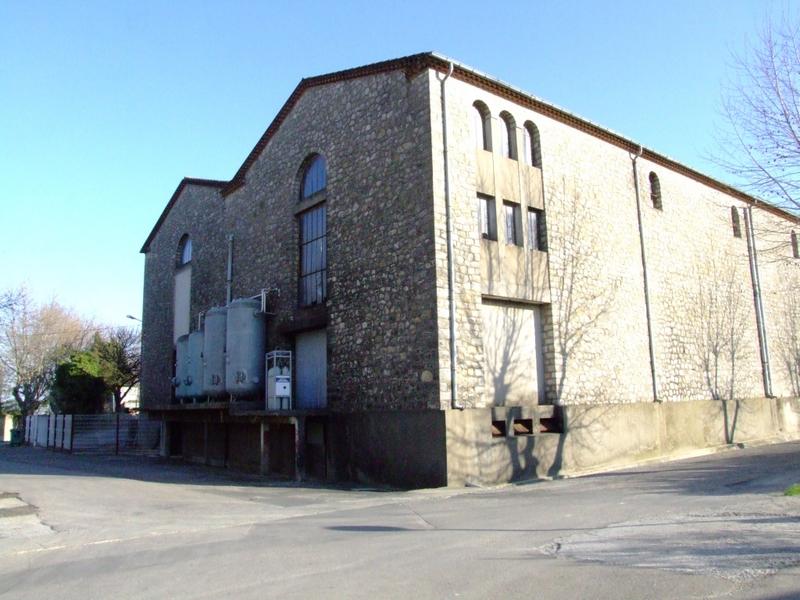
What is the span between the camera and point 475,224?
1463cm

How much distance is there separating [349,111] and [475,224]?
502cm

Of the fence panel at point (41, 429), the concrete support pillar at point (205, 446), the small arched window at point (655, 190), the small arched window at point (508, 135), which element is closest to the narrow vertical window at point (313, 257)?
the small arched window at point (508, 135)

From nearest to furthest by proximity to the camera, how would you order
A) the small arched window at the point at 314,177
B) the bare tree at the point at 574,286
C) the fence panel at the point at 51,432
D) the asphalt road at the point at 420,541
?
the asphalt road at the point at 420,541 < the bare tree at the point at 574,286 < the small arched window at the point at 314,177 < the fence panel at the point at 51,432

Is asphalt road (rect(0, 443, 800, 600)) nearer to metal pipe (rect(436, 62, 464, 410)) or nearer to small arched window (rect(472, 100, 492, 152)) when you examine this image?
metal pipe (rect(436, 62, 464, 410))

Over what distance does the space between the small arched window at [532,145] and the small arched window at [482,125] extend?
1489 millimetres

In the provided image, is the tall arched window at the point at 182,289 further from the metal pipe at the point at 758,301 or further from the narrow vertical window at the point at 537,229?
the metal pipe at the point at 758,301

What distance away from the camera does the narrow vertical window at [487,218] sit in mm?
15205

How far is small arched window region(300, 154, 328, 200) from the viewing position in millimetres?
18156

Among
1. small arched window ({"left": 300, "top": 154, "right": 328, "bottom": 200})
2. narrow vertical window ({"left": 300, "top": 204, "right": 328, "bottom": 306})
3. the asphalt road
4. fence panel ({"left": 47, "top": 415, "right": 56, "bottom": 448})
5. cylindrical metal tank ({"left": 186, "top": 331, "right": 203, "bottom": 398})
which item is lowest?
the asphalt road

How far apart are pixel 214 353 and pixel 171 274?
9.56m

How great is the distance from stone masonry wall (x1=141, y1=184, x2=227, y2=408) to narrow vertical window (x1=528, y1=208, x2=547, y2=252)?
11531 millimetres

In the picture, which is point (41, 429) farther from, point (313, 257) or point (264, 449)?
point (313, 257)

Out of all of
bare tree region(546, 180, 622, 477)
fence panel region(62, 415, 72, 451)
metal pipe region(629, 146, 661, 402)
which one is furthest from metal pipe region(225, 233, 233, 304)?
metal pipe region(629, 146, 661, 402)

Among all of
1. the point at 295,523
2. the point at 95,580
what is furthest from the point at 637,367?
the point at 95,580
